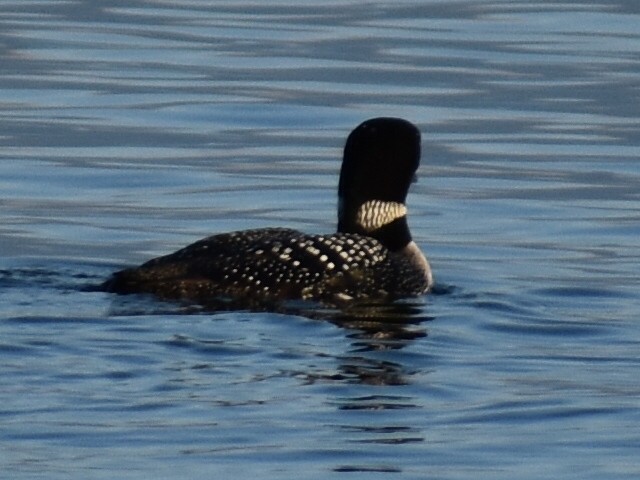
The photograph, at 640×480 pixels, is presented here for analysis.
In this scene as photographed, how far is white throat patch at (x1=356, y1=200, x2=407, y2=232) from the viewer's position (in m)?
12.6

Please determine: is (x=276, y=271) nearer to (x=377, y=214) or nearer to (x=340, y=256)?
(x=340, y=256)

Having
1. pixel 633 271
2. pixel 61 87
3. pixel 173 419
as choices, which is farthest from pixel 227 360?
pixel 61 87

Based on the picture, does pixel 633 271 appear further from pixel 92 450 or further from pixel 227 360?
pixel 92 450

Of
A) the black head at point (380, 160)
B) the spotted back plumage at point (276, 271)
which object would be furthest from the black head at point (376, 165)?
the spotted back plumage at point (276, 271)

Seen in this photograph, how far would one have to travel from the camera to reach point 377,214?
498 inches

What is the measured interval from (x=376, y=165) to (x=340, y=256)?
2.99 ft

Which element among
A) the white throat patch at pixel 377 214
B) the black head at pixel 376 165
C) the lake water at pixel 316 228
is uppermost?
the black head at pixel 376 165

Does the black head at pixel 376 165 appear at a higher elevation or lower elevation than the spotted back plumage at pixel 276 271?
higher

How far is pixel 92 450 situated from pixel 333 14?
15.6 metres

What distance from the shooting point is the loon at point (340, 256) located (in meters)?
11.4

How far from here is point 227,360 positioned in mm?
9930

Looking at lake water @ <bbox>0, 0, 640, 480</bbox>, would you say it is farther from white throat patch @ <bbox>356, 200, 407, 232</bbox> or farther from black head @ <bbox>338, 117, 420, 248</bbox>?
black head @ <bbox>338, 117, 420, 248</bbox>

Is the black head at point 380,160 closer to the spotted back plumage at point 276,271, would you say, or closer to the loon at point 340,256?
the loon at point 340,256

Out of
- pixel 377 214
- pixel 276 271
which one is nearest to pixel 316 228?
pixel 377 214
